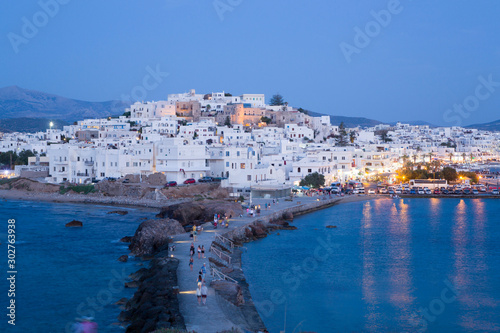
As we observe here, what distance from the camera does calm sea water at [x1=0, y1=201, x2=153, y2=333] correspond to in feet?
52.9

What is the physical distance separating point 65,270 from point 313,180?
28662mm

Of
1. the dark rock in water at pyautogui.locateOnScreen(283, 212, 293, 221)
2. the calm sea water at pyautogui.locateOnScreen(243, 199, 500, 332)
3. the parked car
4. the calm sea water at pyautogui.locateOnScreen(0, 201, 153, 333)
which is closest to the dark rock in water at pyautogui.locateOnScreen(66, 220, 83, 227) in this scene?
the calm sea water at pyautogui.locateOnScreen(0, 201, 153, 333)

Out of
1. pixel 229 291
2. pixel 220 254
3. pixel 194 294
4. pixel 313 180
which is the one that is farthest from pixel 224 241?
pixel 313 180

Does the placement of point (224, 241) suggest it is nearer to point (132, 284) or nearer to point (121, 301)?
point (132, 284)

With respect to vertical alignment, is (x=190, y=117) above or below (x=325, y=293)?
above

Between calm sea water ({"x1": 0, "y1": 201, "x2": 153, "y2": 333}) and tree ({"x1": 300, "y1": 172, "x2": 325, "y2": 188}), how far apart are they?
16.0m

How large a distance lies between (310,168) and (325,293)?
99.0ft

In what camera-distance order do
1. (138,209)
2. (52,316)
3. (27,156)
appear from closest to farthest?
(52,316)
(138,209)
(27,156)

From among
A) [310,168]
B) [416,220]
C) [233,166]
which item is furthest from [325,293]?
[310,168]

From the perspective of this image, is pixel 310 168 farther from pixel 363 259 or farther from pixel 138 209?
pixel 363 259

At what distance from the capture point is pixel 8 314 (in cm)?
1636

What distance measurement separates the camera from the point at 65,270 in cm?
2134

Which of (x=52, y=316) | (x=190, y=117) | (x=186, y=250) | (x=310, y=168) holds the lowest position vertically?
(x=52, y=316)

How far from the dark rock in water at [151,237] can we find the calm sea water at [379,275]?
3.74 meters
